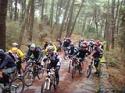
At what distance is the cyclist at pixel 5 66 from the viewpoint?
1332cm

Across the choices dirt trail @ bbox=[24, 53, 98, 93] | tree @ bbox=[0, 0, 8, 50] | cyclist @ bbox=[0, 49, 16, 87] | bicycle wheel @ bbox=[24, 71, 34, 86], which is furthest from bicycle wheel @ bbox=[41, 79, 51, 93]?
tree @ bbox=[0, 0, 8, 50]

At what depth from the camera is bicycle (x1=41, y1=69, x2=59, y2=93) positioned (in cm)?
1522

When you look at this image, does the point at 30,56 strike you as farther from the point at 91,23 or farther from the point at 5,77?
the point at 91,23

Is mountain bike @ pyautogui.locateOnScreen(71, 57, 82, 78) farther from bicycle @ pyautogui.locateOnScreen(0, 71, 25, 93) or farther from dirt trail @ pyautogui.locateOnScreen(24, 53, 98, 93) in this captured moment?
bicycle @ pyautogui.locateOnScreen(0, 71, 25, 93)

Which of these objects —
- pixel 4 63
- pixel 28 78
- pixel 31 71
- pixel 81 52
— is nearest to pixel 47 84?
pixel 28 78

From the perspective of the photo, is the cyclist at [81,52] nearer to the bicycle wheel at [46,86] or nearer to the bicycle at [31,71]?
the bicycle at [31,71]

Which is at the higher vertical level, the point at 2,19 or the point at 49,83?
the point at 2,19

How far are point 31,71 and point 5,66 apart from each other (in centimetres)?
409

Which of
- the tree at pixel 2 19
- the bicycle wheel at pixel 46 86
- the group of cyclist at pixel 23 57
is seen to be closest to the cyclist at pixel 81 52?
the group of cyclist at pixel 23 57

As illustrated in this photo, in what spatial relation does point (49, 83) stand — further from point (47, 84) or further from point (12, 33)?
point (12, 33)

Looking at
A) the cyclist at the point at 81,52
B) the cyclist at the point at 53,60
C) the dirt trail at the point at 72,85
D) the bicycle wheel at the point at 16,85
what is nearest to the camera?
the bicycle wheel at the point at 16,85

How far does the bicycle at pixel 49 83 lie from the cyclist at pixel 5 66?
6.93ft

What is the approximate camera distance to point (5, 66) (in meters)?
13.4

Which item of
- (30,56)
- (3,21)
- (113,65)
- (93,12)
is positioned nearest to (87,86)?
(30,56)
